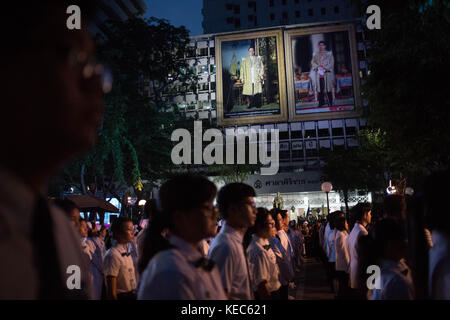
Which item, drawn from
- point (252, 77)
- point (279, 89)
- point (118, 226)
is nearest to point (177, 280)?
point (118, 226)

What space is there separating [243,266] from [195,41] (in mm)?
54538

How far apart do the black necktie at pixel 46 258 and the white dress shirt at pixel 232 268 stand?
76.7 inches

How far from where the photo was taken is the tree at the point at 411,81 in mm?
8516

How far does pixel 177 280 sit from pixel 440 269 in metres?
1.42

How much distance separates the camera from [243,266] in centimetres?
300

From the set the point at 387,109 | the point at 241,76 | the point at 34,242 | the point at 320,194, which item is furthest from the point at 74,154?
the point at 241,76

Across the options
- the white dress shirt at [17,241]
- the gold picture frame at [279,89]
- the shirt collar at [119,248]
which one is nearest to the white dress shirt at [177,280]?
the white dress shirt at [17,241]

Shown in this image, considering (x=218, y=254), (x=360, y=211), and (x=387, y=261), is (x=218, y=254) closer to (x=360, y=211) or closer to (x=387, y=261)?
(x=387, y=261)

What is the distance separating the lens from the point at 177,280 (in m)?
1.63

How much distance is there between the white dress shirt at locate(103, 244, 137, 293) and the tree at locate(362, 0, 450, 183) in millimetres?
6706

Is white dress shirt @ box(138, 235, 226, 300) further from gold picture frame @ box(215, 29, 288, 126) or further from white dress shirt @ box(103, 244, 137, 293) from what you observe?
gold picture frame @ box(215, 29, 288, 126)

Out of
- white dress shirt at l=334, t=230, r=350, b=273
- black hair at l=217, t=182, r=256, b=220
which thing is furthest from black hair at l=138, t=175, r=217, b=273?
white dress shirt at l=334, t=230, r=350, b=273

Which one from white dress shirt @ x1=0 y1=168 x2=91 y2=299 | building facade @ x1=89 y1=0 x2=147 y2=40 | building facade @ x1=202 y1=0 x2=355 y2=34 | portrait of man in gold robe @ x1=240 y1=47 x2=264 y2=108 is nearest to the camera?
white dress shirt @ x1=0 y1=168 x2=91 y2=299

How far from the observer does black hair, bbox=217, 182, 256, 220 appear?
3559 millimetres
